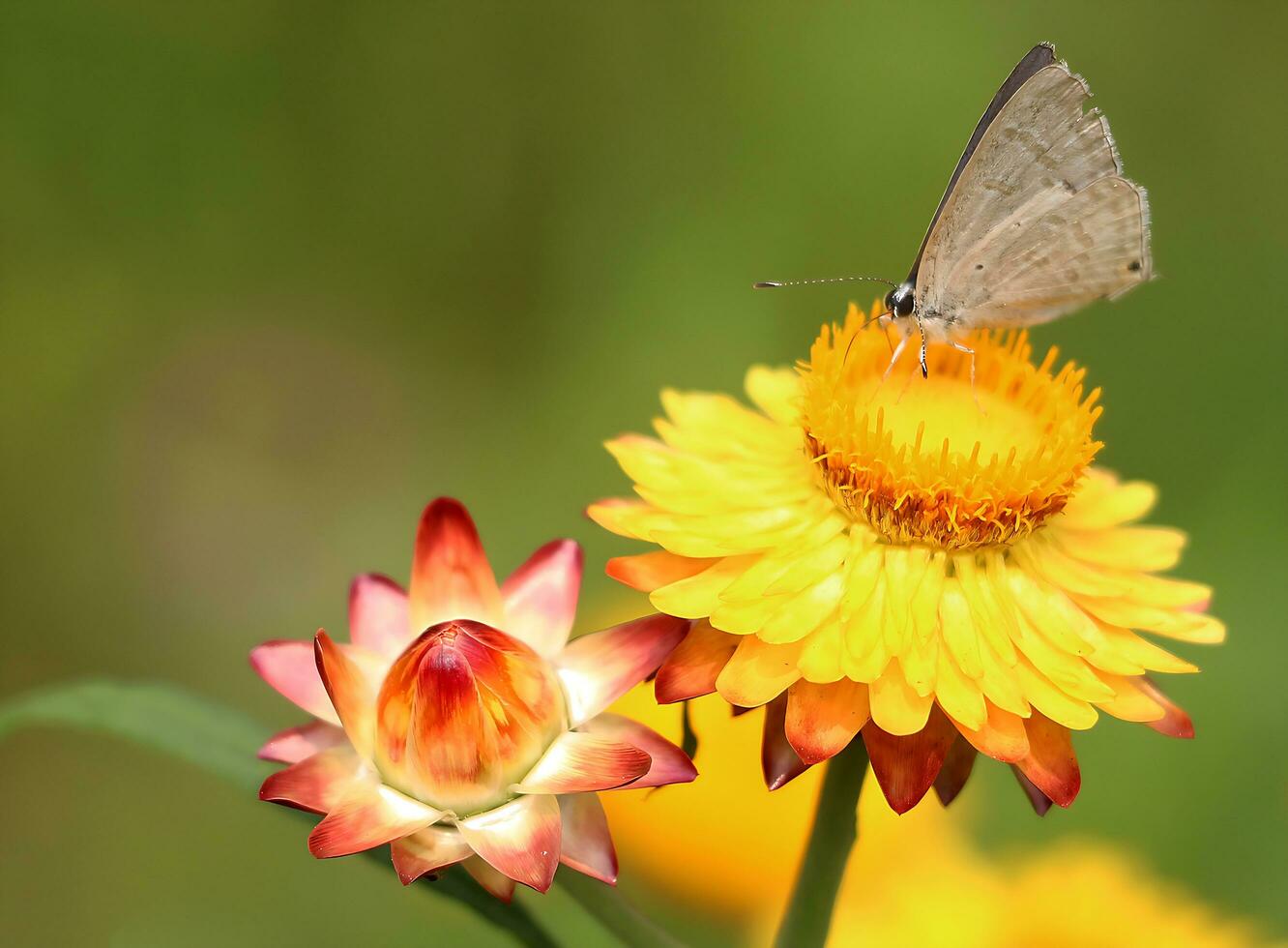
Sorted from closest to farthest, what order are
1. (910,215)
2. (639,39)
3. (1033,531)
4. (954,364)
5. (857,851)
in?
(1033,531) < (954,364) < (857,851) < (910,215) < (639,39)

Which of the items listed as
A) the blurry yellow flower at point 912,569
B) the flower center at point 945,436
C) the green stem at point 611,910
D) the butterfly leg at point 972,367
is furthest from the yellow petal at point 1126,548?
the green stem at point 611,910

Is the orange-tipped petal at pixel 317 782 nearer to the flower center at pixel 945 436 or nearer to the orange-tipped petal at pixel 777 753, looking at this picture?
the orange-tipped petal at pixel 777 753

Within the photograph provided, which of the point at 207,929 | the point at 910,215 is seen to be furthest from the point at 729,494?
the point at 910,215

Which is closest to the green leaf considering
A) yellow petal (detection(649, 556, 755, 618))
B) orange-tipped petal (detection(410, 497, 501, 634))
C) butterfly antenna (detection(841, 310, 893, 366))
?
orange-tipped petal (detection(410, 497, 501, 634))

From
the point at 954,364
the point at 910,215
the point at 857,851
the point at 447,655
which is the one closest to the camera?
the point at 447,655

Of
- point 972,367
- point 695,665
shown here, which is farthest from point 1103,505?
point 695,665

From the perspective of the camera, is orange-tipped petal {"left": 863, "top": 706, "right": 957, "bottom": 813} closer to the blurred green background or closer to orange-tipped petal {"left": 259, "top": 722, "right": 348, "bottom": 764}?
orange-tipped petal {"left": 259, "top": 722, "right": 348, "bottom": 764}

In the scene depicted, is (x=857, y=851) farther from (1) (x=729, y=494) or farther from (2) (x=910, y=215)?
(2) (x=910, y=215)
